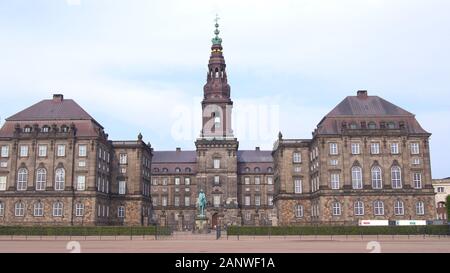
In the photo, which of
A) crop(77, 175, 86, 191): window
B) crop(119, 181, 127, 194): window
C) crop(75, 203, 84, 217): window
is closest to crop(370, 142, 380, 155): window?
crop(119, 181, 127, 194): window

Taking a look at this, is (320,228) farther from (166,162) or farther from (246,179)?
(166,162)

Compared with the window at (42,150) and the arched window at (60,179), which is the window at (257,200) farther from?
the window at (42,150)

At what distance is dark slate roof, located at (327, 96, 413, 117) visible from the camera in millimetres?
80812

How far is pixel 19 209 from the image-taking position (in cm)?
7706

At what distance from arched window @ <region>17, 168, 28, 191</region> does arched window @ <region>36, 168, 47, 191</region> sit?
180cm

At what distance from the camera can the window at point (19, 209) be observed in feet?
252

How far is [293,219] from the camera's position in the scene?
3455 inches

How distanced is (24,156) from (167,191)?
183 feet

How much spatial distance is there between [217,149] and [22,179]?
149 ft

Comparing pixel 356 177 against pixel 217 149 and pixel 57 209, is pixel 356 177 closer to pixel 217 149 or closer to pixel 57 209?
pixel 217 149

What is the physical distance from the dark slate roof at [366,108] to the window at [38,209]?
153ft

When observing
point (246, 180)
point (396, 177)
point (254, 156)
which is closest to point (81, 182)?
point (396, 177)

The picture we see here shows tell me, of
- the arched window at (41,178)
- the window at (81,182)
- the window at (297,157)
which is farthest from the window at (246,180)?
the arched window at (41,178)
